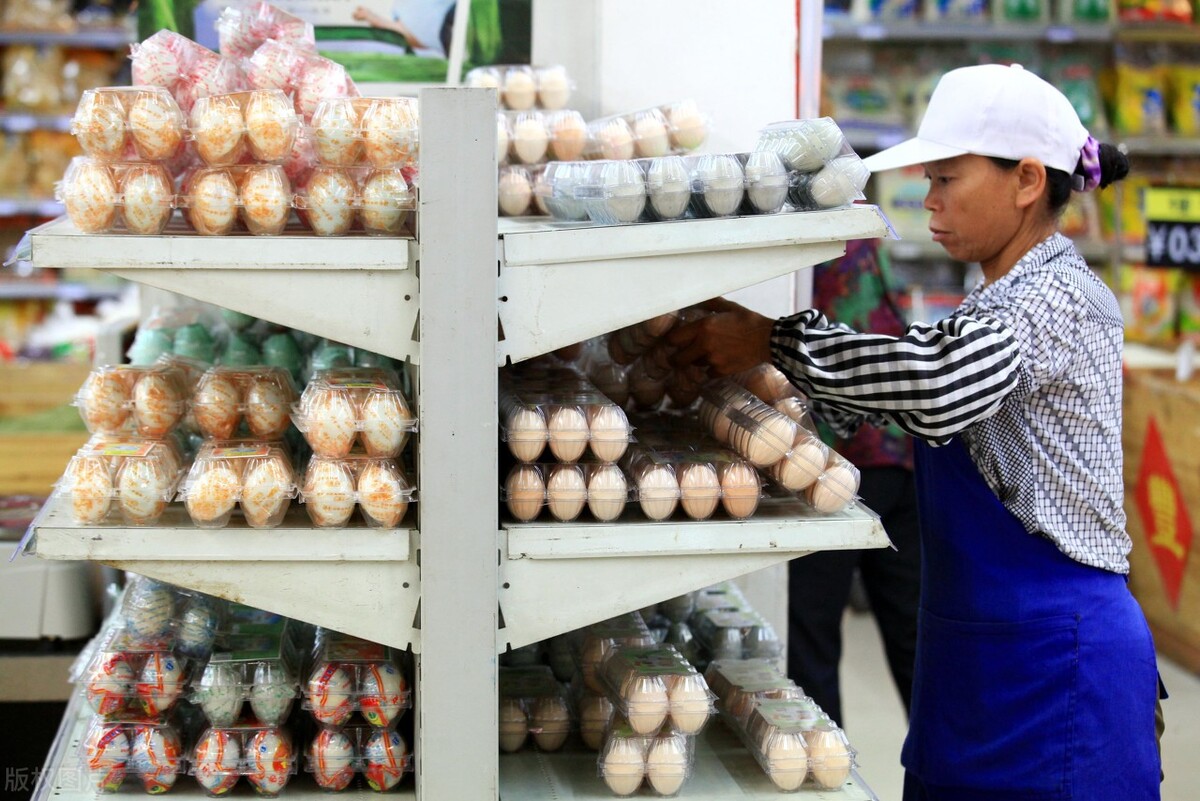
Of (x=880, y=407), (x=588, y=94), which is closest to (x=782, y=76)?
(x=588, y=94)

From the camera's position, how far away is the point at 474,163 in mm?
1719

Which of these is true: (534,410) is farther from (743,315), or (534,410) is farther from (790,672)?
(790,672)

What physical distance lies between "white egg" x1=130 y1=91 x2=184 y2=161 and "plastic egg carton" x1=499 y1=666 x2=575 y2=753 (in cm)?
100

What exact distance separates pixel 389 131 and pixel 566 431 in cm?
50

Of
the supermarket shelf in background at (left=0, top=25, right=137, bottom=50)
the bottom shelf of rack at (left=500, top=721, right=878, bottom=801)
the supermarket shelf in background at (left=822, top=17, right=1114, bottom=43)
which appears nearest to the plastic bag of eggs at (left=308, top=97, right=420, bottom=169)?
the bottom shelf of rack at (left=500, top=721, right=878, bottom=801)

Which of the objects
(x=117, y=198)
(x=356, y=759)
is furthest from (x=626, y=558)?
(x=117, y=198)

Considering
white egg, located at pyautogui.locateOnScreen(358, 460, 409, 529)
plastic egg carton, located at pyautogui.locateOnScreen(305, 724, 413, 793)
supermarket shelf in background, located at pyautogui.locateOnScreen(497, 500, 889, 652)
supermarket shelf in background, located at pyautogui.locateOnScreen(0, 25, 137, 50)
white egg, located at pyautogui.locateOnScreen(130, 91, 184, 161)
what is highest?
supermarket shelf in background, located at pyautogui.locateOnScreen(0, 25, 137, 50)

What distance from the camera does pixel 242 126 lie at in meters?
1.87

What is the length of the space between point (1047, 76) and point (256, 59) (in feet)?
17.2

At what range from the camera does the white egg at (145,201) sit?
5.94 feet

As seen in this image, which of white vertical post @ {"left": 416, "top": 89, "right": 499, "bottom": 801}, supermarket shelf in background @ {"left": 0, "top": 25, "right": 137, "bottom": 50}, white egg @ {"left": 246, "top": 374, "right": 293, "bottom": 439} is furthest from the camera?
supermarket shelf in background @ {"left": 0, "top": 25, "right": 137, "bottom": 50}

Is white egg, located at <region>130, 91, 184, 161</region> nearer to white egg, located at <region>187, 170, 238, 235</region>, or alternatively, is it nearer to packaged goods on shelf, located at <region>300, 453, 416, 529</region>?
white egg, located at <region>187, 170, 238, 235</region>

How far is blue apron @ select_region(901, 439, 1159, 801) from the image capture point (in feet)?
6.65

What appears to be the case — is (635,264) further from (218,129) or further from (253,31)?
(253,31)
